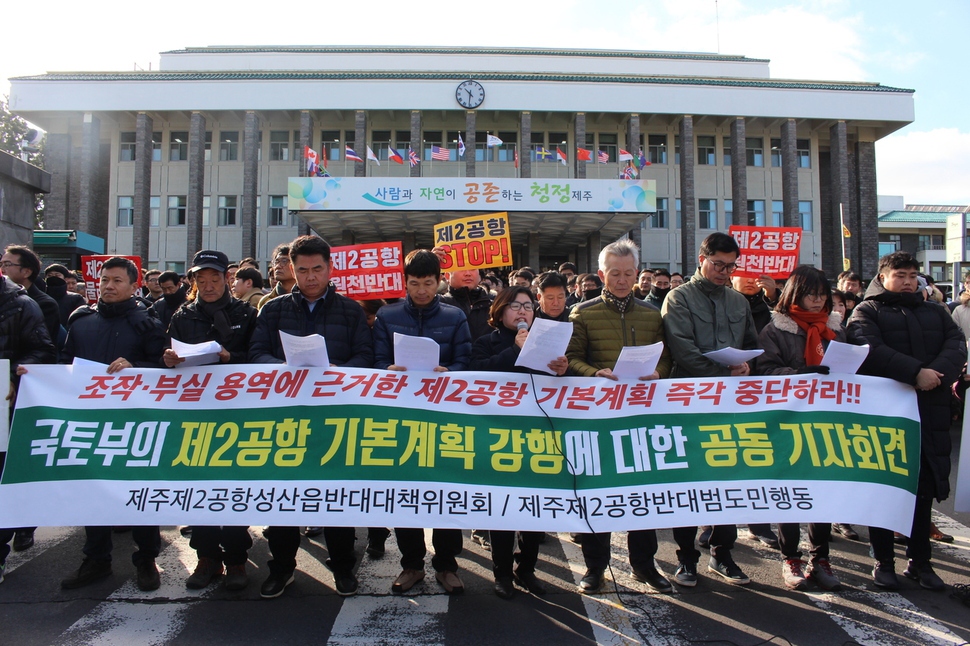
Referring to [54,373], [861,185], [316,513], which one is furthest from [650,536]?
[861,185]

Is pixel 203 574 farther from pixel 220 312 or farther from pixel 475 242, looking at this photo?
pixel 475 242

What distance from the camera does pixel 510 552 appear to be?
3.82 m

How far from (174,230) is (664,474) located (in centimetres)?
3351

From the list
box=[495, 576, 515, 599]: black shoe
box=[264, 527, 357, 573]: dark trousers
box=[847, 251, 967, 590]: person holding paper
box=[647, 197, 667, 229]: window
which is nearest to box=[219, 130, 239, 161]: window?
box=[647, 197, 667, 229]: window

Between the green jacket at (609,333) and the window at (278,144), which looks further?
the window at (278,144)

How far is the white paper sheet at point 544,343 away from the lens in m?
3.57

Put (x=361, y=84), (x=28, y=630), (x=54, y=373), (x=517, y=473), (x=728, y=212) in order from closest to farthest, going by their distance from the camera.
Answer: (x=28, y=630) → (x=517, y=473) → (x=54, y=373) → (x=361, y=84) → (x=728, y=212)

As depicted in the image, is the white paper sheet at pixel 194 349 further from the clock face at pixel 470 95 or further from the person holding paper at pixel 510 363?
the clock face at pixel 470 95

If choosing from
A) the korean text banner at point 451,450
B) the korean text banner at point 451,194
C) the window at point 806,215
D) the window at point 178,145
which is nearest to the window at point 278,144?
the window at point 178,145

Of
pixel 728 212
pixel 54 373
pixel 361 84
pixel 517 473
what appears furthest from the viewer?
pixel 728 212

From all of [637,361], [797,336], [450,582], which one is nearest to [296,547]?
[450,582]

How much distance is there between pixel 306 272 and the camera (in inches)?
157

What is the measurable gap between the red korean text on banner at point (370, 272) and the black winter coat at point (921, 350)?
480cm

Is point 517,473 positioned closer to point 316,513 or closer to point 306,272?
point 316,513
